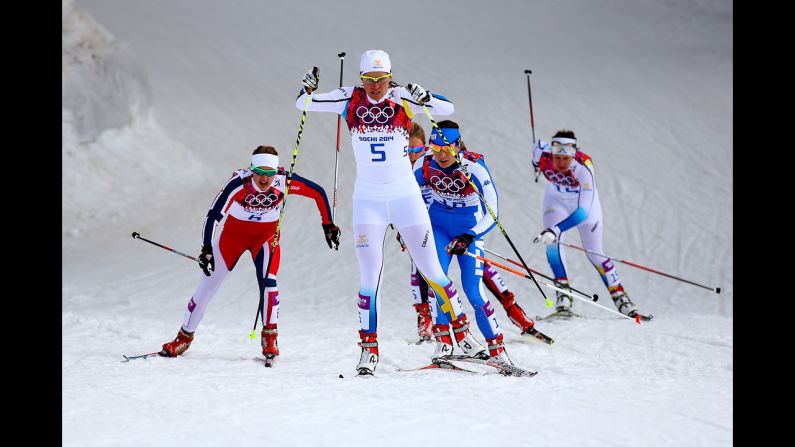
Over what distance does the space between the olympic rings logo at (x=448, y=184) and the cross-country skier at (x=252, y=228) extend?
774 millimetres

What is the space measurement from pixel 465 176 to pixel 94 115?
32.3 ft

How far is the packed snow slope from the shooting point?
3973 mm

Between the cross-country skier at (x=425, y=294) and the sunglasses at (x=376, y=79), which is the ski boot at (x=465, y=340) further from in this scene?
the sunglasses at (x=376, y=79)

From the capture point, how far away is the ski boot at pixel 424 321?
21.0ft

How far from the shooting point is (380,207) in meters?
4.95

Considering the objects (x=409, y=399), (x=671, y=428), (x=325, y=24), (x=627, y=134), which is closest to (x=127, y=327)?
(x=409, y=399)

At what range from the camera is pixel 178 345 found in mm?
5926

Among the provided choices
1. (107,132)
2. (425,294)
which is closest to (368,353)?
(425,294)

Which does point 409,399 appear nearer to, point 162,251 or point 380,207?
point 380,207

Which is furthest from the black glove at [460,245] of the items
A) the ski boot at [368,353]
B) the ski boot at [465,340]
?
the ski boot at [368,353]

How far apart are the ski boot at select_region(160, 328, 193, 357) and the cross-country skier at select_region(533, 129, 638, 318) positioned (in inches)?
126

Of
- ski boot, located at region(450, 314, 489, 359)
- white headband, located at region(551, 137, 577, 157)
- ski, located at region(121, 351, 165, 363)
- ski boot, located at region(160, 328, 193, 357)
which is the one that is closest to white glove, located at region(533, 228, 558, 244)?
white headband, located at region(551, 137, 577, 157)

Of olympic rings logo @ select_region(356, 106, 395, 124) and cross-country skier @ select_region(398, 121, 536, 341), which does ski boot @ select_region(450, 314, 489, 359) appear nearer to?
cross-country skier @ select_region(398, 121, 536, 341)

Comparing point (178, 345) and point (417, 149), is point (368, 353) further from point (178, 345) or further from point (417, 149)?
point (417, 149)
